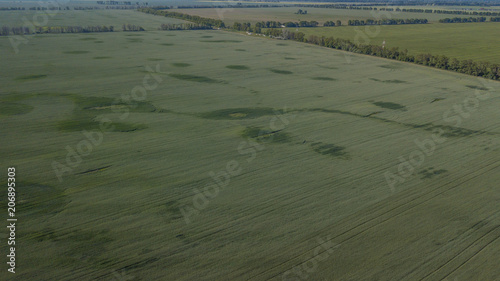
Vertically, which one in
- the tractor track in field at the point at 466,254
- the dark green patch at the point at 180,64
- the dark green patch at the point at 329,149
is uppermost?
the dark green patch at the point at 180,64

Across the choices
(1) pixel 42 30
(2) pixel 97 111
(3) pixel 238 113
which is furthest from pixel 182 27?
(3) pixel 238 113

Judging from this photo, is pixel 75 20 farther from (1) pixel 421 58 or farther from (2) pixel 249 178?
(2) pixel 249 178

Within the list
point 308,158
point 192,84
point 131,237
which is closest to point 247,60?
point 192,84

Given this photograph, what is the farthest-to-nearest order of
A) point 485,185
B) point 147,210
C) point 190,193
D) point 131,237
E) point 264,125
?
point 264,125, point 485,185, point 190,193, point 147,210, point 131,237

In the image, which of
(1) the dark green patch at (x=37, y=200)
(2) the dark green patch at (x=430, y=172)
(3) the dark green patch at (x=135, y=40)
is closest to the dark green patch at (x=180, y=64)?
(3) the dark green patch at (x=135, y=40)

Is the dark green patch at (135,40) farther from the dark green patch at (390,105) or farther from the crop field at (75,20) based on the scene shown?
the dark green patch at (390,105)

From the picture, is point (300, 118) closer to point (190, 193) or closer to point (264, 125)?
point (264, 125)
